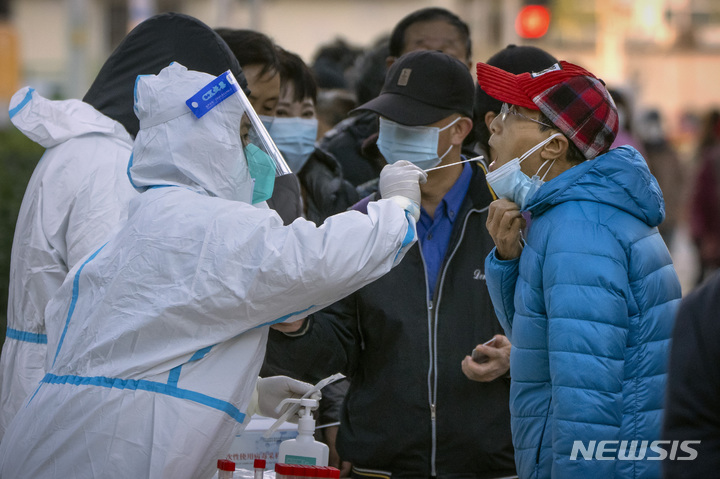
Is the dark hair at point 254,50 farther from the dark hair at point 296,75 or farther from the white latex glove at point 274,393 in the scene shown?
the white latex glove at point 274,393

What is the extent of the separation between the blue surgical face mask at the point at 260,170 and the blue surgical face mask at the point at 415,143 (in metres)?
0.71

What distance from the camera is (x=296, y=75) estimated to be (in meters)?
4.86

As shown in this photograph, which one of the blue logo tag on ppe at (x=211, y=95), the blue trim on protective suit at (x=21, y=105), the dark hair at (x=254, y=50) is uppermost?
the dark hair at (x=254, y=50)

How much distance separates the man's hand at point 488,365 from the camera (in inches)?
123

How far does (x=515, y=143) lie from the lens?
9.55 ft

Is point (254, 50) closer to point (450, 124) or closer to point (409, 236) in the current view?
point (450, 124)

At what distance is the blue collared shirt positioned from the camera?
11.3 ft

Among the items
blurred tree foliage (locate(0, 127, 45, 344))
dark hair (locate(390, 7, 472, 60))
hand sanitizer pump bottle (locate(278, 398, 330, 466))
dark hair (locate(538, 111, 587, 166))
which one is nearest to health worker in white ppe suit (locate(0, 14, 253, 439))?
hand sanitizer pump bottle (locate(278, 398, 330, 466))

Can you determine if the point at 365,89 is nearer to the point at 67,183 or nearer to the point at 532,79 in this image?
the point at 67,183

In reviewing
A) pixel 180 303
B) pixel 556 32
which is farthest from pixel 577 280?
pixel 556 32

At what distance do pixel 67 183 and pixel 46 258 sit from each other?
27 cm

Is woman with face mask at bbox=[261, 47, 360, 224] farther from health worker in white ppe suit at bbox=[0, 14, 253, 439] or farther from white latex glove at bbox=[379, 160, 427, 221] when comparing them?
white latex glove at bbox=[379, 160, 427, 221]

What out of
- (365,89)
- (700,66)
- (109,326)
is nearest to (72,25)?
(365,89)

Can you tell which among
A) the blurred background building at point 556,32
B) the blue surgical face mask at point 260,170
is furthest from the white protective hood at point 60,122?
the blurred background building at point 556,32
